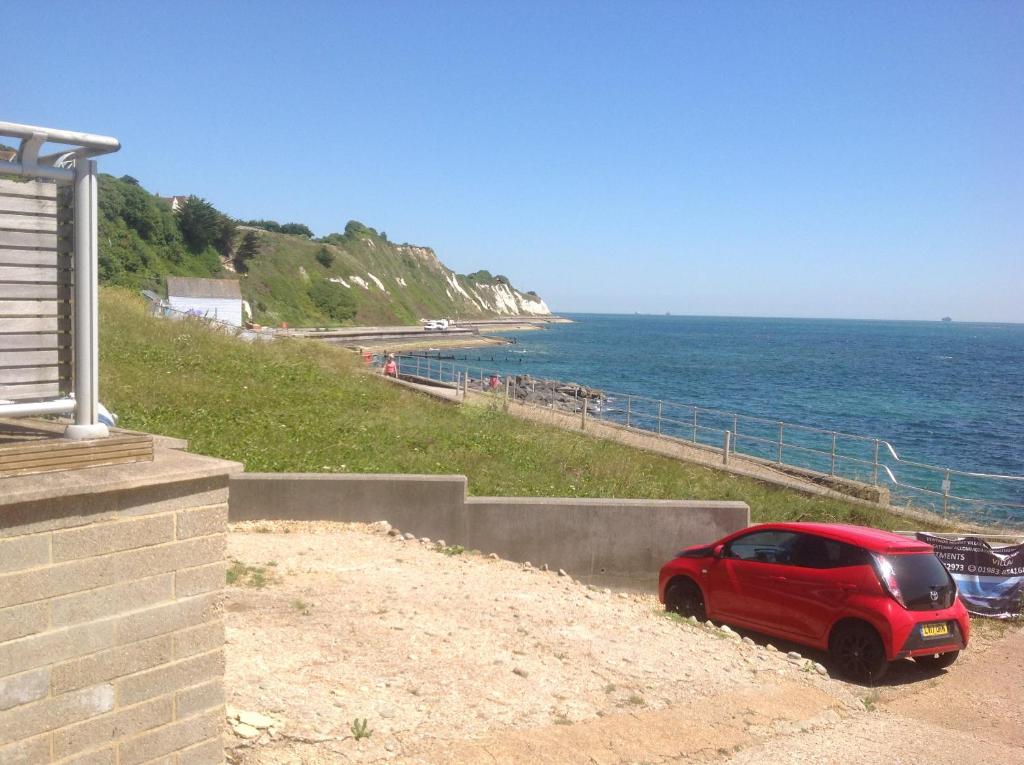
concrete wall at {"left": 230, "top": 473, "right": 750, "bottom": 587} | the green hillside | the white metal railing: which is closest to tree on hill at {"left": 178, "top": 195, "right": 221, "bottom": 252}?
the green hillside

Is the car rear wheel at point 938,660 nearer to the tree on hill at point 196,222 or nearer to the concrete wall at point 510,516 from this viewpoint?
the concrete wall at point 510,516

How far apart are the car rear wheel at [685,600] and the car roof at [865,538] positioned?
141cm

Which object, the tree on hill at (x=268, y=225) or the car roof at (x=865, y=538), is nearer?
the car roof at (x=865, y=538)

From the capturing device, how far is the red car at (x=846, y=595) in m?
8.55

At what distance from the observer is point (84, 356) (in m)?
4.11

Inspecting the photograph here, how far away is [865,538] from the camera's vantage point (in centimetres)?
902

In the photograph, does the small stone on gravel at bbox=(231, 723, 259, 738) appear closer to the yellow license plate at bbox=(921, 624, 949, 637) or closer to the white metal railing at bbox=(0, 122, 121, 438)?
the white metal railing at bbox=(0, 122, 121, 438)

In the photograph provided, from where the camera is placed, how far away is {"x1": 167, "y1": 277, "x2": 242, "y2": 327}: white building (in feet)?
121

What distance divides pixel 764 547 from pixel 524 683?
4.20 metres

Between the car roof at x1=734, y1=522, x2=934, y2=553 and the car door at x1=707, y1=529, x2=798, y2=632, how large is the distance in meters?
0.15

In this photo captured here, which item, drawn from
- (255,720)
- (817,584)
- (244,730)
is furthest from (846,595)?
(244,730)

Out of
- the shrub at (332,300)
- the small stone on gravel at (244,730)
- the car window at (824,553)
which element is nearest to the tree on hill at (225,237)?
the shrub at (332,300)

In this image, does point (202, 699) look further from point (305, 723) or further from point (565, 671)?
point (565, 671)

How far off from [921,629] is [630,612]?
281cm
